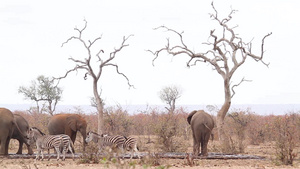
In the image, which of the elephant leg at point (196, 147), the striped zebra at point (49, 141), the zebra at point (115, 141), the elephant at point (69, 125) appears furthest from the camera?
the elephant at point (69, 125)

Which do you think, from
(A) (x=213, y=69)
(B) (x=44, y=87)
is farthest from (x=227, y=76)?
(B) (x=44, y=87)

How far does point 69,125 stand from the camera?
23.7 meters

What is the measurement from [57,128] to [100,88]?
621cm

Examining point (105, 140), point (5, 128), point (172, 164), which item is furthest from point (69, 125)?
point (172, 164)

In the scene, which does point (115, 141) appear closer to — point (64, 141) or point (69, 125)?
point (64, 141)

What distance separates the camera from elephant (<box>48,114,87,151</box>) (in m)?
23.6

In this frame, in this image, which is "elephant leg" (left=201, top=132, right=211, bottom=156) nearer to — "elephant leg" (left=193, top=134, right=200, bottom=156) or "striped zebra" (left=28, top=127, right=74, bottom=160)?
"elephant leg" (left=193, top=134, right=200, bottom=156)

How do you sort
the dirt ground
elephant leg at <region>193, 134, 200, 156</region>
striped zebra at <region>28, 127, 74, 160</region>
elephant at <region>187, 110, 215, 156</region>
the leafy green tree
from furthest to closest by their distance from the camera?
the leafy green tree
elephant at <region>187, 110, 215, 156</region>
elephant leg at <region>193, 134, 200, 156</region>
striped zebra at <region>28, 127, 74, 160</region>
the dirt ground

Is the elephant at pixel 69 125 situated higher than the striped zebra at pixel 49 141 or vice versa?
the elephant at pixel 69 125

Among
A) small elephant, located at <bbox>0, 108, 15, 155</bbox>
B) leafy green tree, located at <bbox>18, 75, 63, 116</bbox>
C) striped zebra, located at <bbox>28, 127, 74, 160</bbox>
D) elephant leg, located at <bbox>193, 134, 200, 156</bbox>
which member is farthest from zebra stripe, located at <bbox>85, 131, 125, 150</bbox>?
leafy green tree, located at <bbox>18, 75, 63, 116</bbox>

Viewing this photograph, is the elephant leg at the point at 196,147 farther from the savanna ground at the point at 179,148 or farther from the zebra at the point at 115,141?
the zebra at the point at 115,141

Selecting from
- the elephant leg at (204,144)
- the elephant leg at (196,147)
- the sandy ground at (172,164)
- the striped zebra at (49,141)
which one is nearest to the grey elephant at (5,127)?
the sandy ground at (172,164)

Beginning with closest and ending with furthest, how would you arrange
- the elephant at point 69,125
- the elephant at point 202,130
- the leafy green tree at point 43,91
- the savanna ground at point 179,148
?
the savanna ground at point 179,148 → the elephant at point 202,130 → the elephant at point 69,125 → the leafy green tree at point 43,91

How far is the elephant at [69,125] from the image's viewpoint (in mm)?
23578
